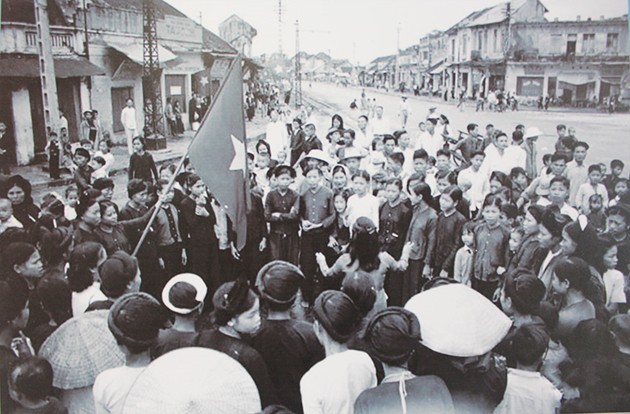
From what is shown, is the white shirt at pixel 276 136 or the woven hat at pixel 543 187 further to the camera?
the white shirt at pixel 276 136

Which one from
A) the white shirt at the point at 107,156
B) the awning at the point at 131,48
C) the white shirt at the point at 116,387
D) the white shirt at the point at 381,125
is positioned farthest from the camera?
the white shirt at the point at 381,125

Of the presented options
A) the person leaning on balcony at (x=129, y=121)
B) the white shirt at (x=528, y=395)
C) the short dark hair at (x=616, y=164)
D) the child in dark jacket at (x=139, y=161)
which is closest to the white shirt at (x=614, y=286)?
the short dark hair at (x=616, y=164)

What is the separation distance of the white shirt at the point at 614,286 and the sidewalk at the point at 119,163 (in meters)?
2.74

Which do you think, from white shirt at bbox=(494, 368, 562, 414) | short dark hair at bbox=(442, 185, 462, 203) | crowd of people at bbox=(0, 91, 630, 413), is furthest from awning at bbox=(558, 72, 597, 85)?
Answer: white shirt at bbox=(494, 368, 562, 414)

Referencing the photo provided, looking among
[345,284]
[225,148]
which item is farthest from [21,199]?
[345,284]

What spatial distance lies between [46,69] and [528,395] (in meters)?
3.19

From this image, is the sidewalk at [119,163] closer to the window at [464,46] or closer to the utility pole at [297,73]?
the utility pole at [297,73]

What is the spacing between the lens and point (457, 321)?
2.55 m

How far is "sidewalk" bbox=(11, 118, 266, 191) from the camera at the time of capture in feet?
10.9

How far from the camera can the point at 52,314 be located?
8.80 ft

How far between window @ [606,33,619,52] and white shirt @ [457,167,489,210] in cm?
126

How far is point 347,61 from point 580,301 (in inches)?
102

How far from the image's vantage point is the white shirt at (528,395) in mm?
2416

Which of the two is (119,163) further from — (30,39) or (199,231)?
(30,39)
